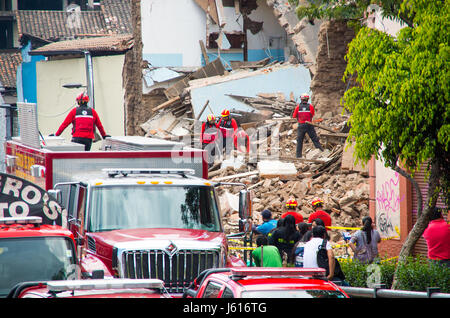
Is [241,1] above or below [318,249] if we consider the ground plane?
above

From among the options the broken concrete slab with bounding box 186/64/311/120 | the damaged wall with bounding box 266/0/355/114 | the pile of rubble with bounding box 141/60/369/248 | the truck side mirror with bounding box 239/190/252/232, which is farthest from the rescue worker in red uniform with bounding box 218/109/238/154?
the truck side mirror with bounding box 239/190/252/232

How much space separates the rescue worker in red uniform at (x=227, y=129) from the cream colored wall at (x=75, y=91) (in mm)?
13812

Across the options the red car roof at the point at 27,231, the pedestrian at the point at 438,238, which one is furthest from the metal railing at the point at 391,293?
the red car roof at the point at 27,231

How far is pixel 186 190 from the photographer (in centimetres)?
1141

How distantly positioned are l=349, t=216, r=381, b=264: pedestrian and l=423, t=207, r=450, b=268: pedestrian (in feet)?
3.65

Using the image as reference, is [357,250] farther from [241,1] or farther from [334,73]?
[241,1]

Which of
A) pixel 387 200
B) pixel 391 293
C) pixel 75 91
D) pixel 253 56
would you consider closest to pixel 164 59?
pixel 253 56

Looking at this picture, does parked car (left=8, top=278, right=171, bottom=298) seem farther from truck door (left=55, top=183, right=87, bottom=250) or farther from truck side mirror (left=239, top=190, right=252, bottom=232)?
truck side mirror (left=239, top=190, right=252, bottom=232)

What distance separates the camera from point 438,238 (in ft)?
37.8

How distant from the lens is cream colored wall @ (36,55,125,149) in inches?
1453

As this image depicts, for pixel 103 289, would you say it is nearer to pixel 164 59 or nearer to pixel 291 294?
pixel 291 294

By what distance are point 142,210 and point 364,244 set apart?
3.72 meters

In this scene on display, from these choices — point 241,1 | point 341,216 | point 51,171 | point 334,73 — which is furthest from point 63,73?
point 51,171
